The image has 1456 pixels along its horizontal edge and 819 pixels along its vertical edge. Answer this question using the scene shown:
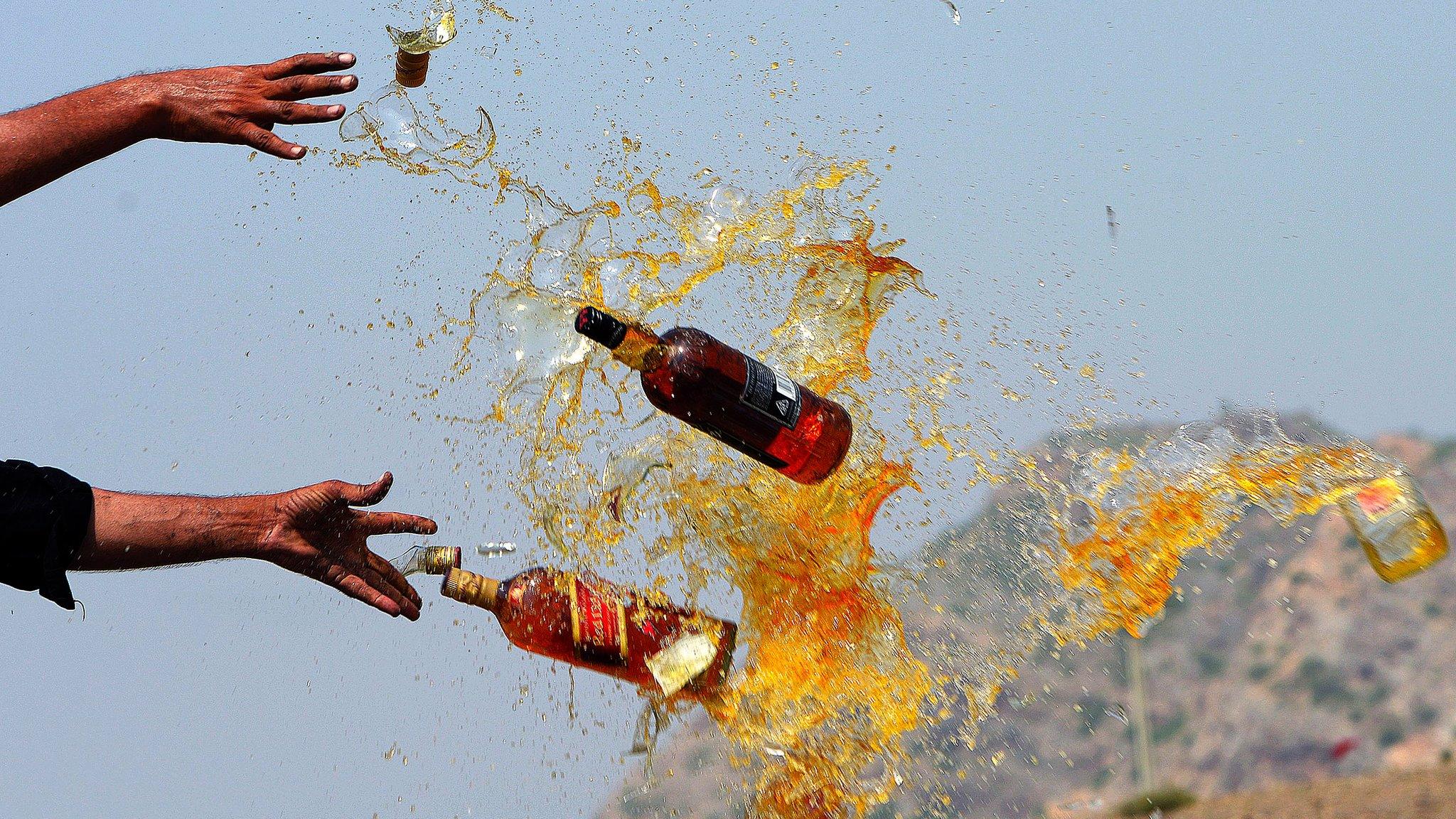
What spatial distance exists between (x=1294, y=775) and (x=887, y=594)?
41.4 metres

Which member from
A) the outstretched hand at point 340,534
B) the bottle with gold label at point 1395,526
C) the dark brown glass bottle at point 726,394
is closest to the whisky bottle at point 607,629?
the outstretched hand at point 340,534

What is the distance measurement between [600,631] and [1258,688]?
46.9 meters

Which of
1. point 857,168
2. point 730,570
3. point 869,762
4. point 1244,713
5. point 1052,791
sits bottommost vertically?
point 1052,791

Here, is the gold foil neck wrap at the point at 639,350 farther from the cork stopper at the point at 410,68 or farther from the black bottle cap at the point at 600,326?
the cork stopper at the point at 410,68

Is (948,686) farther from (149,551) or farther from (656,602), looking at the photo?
(149,551)

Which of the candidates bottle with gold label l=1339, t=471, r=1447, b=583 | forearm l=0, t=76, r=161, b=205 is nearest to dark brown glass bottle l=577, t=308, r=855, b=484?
forearm l=0, t=76, r=161, b=205

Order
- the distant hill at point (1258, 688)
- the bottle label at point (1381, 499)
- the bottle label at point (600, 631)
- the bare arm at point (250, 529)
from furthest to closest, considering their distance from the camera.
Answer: the distant hill at point (1258, 688) < the bottle label at point (1381, 499) < the bottle label at point (600, 631) < the bare arm at point (250, 529)

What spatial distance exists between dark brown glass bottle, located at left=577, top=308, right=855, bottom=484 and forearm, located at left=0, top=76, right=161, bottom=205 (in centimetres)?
134

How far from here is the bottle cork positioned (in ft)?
11.2

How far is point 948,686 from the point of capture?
4.37m

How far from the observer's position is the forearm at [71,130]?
9.60ft

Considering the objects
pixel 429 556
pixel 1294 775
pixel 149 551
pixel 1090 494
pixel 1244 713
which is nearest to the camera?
pixel 149 551

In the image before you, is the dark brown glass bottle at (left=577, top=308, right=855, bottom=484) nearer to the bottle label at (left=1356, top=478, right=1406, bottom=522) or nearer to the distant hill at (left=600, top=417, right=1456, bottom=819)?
the bottle label at (left=1356, top=478, right=1406, bottom=522)

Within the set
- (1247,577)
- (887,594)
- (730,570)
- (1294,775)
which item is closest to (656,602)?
(730,570)
